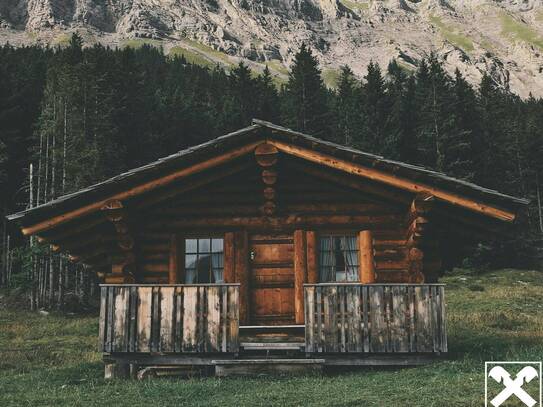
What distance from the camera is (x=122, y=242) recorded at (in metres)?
13.0

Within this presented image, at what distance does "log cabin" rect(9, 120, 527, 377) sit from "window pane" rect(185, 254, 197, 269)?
2cm

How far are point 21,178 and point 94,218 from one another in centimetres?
3701

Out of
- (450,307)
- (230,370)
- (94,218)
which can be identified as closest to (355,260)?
(230,370)

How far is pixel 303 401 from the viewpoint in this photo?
8.66m

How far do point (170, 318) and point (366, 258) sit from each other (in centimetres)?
465

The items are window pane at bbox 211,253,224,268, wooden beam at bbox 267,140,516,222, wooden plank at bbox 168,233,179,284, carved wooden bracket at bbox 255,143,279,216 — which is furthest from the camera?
window pane at bbox 211,253,224,268

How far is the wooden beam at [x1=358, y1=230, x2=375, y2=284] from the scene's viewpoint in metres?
13.2

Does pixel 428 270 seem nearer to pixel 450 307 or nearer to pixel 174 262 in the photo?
pixel 174 262

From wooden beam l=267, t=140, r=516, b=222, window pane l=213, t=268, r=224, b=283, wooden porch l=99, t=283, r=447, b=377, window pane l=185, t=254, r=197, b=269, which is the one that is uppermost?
wooden beam l=267, t=140, r=516, b=222

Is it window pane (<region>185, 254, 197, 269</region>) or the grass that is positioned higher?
window pane (<region>185, 254, 197, 269</region>)

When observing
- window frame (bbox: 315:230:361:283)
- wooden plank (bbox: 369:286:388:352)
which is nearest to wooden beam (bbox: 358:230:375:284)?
window frame (bbox: 315:230:361:283)

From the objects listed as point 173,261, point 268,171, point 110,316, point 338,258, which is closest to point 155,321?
point 110,316

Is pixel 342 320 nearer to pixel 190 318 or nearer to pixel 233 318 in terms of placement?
pixel 233 318

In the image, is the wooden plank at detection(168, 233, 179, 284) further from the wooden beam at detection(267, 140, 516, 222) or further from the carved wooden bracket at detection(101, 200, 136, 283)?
the wooden beam at detection(267, 140, 516, 222)
